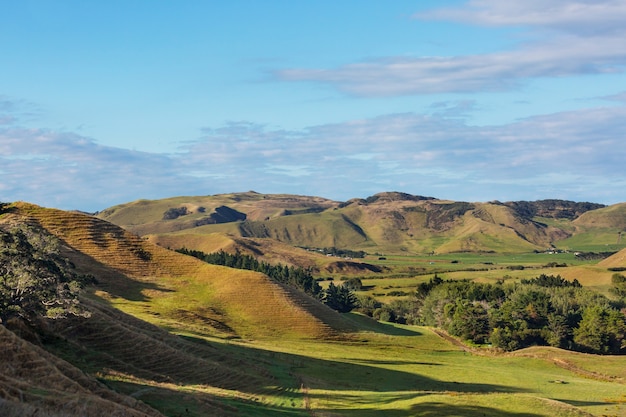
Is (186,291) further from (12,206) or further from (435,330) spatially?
(435,330)

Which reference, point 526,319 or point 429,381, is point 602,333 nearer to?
point 526,319

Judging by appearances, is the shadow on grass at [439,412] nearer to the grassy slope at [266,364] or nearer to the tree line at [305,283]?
the grassy slope at [266,364]

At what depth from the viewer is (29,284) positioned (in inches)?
1940

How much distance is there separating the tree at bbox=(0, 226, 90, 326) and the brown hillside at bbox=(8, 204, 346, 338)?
125 ft

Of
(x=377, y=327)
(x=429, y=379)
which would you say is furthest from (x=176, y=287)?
(x=429, y=379)

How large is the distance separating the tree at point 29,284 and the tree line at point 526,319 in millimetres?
96518

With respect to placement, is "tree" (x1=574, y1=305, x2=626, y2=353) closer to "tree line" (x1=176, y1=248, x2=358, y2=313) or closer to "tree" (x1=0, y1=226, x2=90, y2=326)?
"tree line" (x1=176, y1=248, x2=358, y2=313)

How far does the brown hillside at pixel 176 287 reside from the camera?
103250 millimetres

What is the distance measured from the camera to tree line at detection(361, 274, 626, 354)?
135m

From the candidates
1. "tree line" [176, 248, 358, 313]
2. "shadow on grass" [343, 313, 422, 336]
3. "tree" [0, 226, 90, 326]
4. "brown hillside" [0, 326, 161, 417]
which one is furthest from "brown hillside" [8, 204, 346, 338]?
"brown hillside" [0, 326, 161, 417]

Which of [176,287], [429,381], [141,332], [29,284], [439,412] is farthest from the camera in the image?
[176,287]

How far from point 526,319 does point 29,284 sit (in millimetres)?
120111

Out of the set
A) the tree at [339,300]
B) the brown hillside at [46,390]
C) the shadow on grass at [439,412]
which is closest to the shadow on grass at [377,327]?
the tree at [339,300]

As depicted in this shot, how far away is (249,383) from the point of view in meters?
59.5
